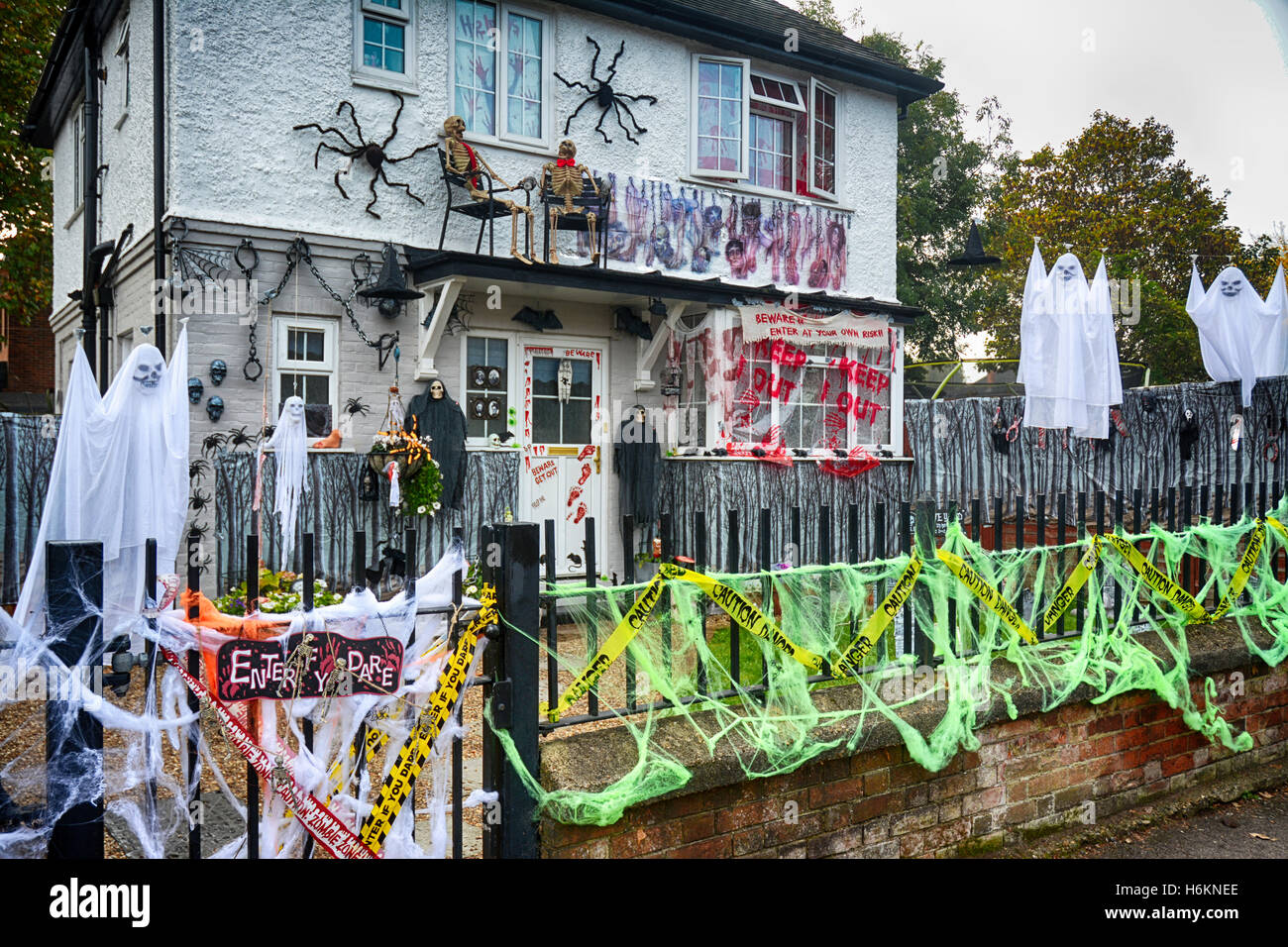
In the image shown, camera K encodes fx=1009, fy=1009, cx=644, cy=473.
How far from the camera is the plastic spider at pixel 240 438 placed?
819cm

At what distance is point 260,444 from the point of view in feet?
27.2

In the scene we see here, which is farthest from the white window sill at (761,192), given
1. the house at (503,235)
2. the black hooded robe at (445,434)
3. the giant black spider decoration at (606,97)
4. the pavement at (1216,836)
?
the pavement at (1216,836)

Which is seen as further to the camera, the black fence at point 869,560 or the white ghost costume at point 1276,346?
the white ghost costume at point 1276,346

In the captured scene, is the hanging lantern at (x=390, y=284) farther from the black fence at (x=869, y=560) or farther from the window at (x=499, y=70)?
the black fence at (x=869, y=560)

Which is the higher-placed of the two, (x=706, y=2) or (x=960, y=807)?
(x=706, y=2)

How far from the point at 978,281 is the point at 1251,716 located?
76.6 ft

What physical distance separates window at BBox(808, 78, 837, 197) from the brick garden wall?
309 inches

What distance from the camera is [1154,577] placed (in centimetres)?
496

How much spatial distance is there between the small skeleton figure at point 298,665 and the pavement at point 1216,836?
338 centimetres

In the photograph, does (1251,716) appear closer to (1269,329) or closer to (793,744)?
(793,744)

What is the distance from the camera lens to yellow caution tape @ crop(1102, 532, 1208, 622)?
4871 millimetres

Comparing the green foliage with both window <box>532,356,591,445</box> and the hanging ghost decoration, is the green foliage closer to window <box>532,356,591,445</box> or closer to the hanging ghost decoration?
the hanging ghost decoration
